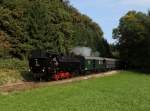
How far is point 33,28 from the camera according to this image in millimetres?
46219

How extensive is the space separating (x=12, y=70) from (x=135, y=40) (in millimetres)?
31064

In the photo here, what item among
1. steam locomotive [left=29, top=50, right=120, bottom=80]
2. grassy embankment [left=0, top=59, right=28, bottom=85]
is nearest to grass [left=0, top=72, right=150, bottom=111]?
grassy embankment [left=0, top=59, right=28, bottom=85]

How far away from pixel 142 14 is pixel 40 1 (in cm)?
2695

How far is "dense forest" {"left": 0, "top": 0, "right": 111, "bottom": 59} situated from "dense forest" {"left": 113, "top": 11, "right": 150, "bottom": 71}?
503 inches

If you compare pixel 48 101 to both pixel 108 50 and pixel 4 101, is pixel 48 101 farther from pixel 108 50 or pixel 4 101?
pixel 108 50

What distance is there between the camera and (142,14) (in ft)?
234

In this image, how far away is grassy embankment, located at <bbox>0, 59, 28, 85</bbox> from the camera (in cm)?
3506

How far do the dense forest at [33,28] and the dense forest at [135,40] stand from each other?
41.9 ft

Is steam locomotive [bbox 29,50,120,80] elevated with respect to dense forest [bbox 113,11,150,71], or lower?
lower

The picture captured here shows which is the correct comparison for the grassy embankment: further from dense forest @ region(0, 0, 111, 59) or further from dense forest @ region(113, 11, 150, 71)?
dense forest @ region(113, 11, 150, 71)

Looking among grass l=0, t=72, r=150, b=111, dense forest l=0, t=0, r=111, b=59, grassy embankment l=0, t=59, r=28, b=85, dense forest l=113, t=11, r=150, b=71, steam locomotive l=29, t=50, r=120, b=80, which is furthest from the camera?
dense forest l=113, t=11, r=150, b=71

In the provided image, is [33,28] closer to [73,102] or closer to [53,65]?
[53,65]

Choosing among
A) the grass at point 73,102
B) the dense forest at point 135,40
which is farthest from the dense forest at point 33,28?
the grass at point 73,102

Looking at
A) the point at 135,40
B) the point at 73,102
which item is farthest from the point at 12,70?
the point at 135,40
